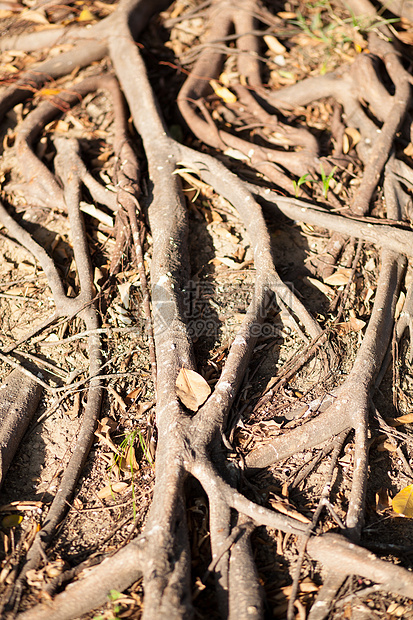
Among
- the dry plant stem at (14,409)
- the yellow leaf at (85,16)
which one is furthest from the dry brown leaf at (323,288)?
the yellow leaf at (85,16)

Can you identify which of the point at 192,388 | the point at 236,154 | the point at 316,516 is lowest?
the point at 316,516

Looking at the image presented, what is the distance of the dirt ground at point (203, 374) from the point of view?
2121 millimetres

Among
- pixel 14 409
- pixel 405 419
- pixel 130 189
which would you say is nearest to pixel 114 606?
pixel 14 409

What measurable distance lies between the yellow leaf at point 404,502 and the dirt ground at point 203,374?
0.03 m

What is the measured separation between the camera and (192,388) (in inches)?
95.3

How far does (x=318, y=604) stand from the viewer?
1.92 meters

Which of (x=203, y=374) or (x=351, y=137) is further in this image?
(x=351, y=137)

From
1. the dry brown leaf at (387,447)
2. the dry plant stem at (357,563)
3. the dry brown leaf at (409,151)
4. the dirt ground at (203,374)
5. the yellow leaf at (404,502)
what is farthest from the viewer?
the dry brown leaf at (409,151)

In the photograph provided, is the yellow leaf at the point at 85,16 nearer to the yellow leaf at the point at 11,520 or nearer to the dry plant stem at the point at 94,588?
the yellow leaf at the point at 11,520

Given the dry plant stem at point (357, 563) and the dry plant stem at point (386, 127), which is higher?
the dry plant stem at point (386, 127)

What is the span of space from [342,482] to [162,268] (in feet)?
5.02

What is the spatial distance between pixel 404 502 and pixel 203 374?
1.17 meters

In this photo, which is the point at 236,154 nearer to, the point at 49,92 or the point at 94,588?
the point at 49,92

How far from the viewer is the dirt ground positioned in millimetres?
2121
